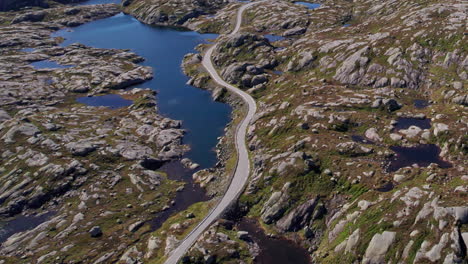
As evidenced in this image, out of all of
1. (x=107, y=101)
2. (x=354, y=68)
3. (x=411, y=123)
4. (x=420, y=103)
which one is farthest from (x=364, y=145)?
(x=107, y=101)

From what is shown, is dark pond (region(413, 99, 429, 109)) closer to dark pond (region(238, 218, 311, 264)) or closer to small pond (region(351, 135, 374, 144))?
small pond (region(351, 135, 374, 144))

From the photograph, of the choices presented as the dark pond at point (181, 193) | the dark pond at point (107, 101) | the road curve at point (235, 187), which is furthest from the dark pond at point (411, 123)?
the dark pond at point (107, 101)

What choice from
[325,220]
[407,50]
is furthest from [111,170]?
[407,50]

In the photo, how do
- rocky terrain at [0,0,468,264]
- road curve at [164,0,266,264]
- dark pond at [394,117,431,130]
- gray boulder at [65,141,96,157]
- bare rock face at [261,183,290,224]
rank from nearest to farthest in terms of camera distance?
rocky terrain at [0,0,468,264], road curve at [164,0,266,264], bare rock face at [261,183,290,224], dark pond at [394,117,431,130], gray boulder at [65,141,96,157]

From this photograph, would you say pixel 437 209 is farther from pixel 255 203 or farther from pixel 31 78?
pixel 31 78

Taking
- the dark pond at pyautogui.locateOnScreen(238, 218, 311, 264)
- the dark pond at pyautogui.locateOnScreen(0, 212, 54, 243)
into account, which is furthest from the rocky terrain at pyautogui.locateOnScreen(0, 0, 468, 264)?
the dark pond at pyautogui.locateOnScreen(0, 212, 54, 243)

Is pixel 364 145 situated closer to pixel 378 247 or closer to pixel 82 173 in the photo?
pixel 378 247

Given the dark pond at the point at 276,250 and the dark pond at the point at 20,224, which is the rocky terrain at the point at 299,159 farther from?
the dark pond at the point at 20,224
